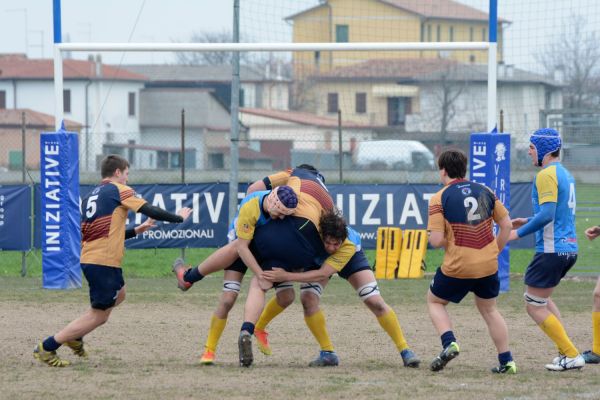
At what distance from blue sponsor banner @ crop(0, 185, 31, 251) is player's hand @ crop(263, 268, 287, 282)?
9.04 m

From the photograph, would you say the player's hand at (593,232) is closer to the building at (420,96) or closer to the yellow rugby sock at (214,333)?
the yellow rugby sock at (214,333)

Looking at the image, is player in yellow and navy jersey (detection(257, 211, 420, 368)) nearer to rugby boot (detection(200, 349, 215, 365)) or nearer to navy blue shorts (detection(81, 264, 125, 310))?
rugby boot (detection(200, 349, 215, 365))

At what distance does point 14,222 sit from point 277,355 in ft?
28.1

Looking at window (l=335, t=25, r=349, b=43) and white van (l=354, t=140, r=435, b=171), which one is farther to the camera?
white van (l=354, t=140, r=435, b=171)

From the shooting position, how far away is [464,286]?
823cm

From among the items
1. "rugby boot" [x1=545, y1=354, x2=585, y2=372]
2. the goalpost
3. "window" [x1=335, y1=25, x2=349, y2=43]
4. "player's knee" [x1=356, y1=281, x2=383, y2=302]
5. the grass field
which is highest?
"window" [x1=335, y1=25, x2=349, y2=43]

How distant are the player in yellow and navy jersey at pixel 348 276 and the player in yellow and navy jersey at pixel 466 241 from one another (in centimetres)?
49

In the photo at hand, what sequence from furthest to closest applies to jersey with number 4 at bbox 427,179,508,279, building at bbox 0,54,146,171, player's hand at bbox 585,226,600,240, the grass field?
building at bbox 0,54,146,171 → player's hand at bbox 585,226,600,240 → jersey with number 4 at bbox 427,179,508,279 → the grass field

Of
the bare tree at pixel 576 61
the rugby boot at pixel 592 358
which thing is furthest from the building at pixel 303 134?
the rugby boot at pixel 592 358

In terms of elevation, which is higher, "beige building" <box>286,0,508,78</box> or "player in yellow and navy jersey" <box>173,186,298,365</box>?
"beige building" <box>286,0,508,78</box>

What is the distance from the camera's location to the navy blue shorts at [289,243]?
8375 mm

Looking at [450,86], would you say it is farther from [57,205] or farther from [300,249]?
[300,249]

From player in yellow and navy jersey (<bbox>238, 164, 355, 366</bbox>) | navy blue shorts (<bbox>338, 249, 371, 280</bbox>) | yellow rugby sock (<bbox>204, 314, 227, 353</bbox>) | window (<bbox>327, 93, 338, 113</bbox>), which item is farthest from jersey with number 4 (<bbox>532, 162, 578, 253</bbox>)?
window (<bbox>327, 93, 338, 113</bbox>)

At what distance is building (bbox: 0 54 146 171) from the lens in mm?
54531
